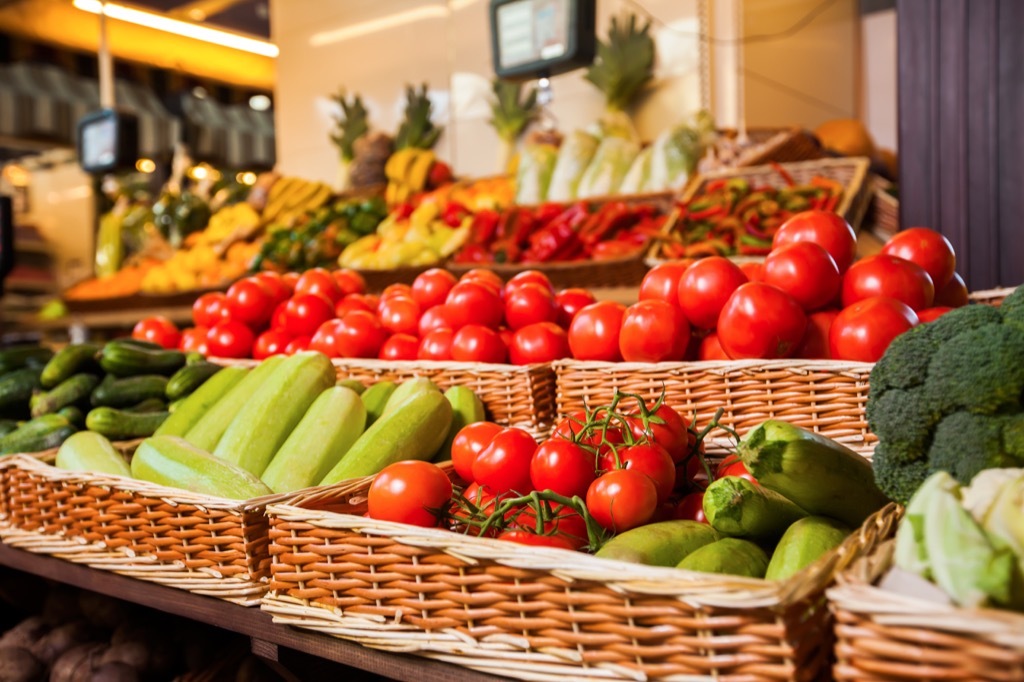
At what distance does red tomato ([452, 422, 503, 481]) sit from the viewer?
148cm

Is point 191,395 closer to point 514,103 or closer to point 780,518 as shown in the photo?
point 780,518

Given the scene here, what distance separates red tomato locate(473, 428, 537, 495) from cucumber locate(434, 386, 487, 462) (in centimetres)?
44

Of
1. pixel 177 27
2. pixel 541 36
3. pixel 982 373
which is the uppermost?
pixel 177 27

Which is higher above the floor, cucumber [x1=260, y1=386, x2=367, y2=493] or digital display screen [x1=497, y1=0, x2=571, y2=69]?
digital display screen [x1=497, y1=0, x2=571, y2=69]

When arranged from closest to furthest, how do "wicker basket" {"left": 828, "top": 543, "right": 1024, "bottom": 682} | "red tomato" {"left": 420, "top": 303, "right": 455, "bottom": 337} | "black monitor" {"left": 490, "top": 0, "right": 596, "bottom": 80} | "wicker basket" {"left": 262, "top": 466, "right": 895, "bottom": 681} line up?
"wicker basket" {"left": 828, "top": 543, "right": 1024, "bottom": 682}, "wicker basket" {"left": 262, "top": 466, "right": 895, "bottom": 681}, "red tomato" {"left": 420, "top": 303, "right": 455, "bottom": 337}, "black monitor" {"left": 490, "top": 0, "right": 596, "bottom": 80}

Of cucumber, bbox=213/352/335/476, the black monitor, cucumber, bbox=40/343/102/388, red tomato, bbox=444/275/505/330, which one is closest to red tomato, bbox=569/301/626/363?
red tomato, bbox=444/275/505/330

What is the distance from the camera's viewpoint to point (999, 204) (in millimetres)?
2725

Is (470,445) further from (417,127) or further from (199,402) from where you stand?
Answer: (417,127)

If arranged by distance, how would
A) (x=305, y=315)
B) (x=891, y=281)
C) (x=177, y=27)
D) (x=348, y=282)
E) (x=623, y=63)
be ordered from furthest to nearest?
(x=177, y=27) → (x=623, y=63) → (x=348, y=282) → (x=305, y=315) → (x=891, y=281)

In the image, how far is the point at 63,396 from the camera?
7.34 feet

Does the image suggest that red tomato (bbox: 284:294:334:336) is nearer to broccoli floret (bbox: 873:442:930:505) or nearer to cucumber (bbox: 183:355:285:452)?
cucumber (bbox: 183:355:285:452)

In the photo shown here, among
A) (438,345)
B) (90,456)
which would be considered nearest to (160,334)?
(90,456)

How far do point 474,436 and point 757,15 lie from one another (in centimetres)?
425

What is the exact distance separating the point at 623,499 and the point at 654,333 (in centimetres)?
52
